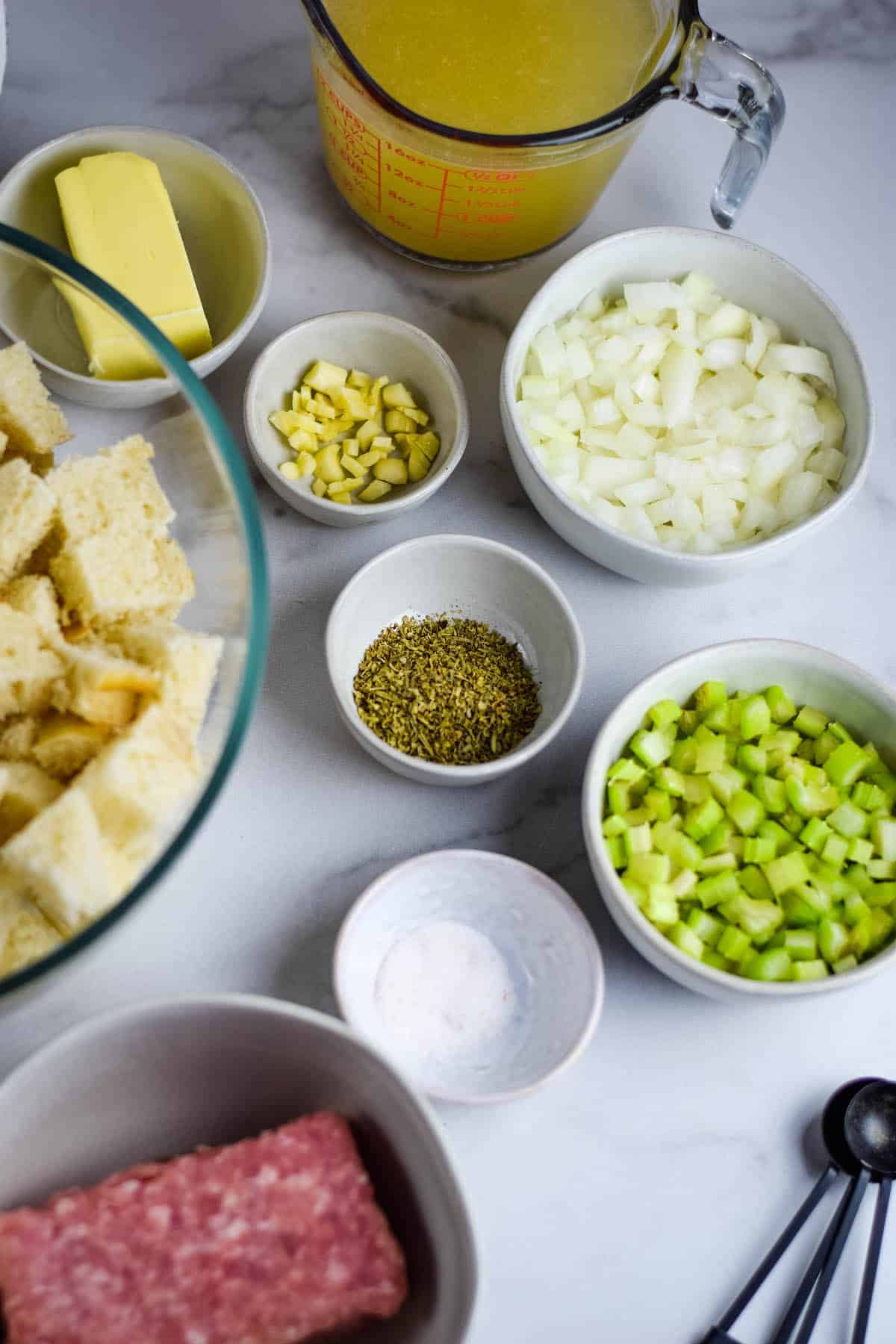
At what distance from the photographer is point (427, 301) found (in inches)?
74.7

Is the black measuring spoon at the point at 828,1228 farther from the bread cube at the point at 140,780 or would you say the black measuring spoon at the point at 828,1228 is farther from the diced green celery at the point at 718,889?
the bread cube at the point at 140,780

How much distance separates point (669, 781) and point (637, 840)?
3.7 inches

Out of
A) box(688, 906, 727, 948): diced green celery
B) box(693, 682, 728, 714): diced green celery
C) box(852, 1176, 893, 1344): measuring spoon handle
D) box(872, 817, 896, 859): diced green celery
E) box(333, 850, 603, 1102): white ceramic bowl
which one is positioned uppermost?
box(693, 682, 728, 714): diced green celery

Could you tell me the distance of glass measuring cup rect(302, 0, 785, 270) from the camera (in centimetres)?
154

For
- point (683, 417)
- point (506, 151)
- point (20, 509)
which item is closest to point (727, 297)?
point (683, 417)

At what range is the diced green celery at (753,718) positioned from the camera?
1.60m

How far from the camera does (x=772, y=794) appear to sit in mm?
1585

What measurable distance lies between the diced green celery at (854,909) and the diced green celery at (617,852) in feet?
0.91

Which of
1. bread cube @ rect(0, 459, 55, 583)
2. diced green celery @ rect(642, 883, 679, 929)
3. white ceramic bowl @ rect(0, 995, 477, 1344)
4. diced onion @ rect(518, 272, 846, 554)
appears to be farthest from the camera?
diced onion @ rect(518, 272, 846, 554)

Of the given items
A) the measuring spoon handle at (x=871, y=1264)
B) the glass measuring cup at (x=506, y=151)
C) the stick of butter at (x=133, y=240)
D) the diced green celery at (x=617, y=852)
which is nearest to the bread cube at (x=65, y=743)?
the stick of butter at (x=133, y=240)

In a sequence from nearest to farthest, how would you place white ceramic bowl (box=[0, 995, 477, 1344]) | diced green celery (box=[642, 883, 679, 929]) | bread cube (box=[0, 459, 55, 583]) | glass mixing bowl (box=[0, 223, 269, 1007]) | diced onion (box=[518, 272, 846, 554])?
glass mixing bowl (box=[0, 223, 269, 1007]) → white ceramic bowl (box=[0, 995, 477, 1344]) → bread cube (box=[0, 459, 55, 583]) → diced green celery (box=[642, 883, 679, 929]) → diced onion (box=[518, 272, 846, 554])

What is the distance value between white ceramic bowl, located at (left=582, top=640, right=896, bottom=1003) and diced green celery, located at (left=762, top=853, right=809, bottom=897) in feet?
0.40

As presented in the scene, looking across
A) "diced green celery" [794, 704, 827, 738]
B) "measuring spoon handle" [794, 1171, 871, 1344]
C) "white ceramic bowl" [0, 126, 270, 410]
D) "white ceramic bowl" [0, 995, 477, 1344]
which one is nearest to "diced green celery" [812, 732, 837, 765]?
"diced green celery" [794, 704, 827, 738]

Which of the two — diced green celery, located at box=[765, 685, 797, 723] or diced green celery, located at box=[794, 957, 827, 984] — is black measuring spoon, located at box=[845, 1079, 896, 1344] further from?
diced green celery, located at box=[765, 685, 797, 723]
